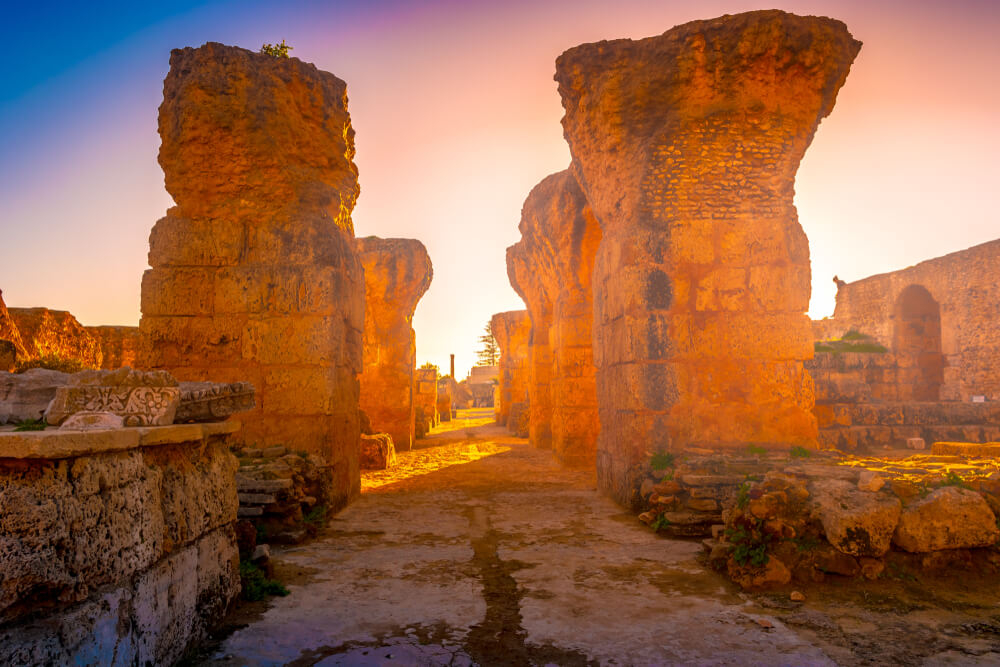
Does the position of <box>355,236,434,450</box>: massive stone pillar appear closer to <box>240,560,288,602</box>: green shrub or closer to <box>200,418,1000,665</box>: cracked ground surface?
<box>200,418,1000,665</box>: cracked ground surface

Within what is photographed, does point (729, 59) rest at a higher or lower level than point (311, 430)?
higher

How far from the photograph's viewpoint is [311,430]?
5.96m

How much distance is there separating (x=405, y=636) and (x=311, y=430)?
11.1 ft

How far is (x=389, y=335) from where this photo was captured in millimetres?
13102

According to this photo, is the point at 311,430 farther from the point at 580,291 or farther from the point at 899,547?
the point at 580,291

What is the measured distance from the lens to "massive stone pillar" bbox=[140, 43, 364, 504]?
19.6ft

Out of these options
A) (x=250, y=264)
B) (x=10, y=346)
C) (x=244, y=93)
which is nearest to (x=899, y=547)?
(x=250, y=264)

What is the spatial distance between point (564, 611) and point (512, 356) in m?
16.2

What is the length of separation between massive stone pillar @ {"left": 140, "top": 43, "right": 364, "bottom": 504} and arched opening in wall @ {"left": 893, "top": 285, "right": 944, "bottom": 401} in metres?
19.4

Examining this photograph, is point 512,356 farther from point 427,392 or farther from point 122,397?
point 122,397

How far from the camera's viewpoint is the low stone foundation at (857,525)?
361 centimetres

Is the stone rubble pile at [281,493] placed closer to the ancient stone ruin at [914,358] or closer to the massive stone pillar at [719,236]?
the massive stone pillar at [719,236]

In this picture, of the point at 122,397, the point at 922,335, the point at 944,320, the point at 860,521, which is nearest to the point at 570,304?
the point at 860,521

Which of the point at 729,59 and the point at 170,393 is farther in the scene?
the point at 729,59
